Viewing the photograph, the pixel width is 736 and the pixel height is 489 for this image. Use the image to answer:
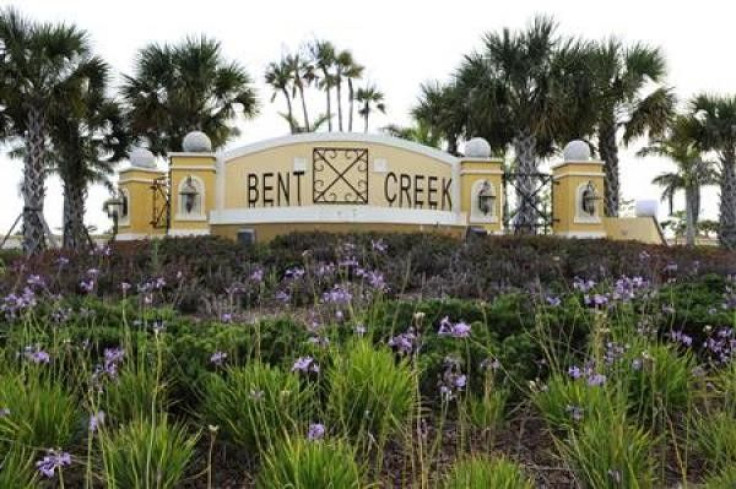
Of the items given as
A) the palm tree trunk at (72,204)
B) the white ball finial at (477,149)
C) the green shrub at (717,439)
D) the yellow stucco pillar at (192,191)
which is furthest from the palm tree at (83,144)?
the green shrub at (717,439)

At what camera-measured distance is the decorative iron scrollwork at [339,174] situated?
1366 cm

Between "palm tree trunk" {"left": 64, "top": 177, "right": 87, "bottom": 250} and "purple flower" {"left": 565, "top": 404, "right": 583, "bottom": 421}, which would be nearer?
"purple flower" {"left": 565, "top": 404, "right": 583, "bottom": 421}

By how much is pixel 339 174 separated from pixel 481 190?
2.99 meters

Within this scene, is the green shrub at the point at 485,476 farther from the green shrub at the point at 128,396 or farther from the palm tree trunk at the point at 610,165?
the palm tree trunk at the point at 610,165

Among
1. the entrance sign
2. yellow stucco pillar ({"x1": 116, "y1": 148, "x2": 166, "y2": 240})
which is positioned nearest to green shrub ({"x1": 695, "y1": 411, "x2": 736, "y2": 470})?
the entrance sign

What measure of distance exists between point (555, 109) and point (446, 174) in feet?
13.9

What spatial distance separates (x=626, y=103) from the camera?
1884 centimetres

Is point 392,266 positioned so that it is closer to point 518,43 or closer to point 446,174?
point 446,174

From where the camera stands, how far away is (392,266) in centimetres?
739

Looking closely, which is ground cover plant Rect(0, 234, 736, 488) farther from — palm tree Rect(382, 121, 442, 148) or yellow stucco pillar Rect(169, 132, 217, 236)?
palm tree Rect(382, 121, 442, 148)

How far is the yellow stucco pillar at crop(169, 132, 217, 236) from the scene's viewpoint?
1391 cm

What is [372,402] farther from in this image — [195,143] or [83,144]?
[83,144]

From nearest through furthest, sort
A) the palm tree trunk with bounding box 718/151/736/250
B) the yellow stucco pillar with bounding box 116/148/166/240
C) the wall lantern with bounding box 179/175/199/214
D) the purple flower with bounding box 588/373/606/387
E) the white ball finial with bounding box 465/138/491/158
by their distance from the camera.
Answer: the purple flower with bounding box 588/373/606/387, the wall lantern with bounding box 179/175/199/214, the white ball finial with bounding box 465/138/491/158, the yellow stucco pillar with bounding box 116/148/166/240, the palm tree trunk with bounding box 718/151/736/250

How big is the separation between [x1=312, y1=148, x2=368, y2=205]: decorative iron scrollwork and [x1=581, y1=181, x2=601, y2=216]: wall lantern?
4938 mm
